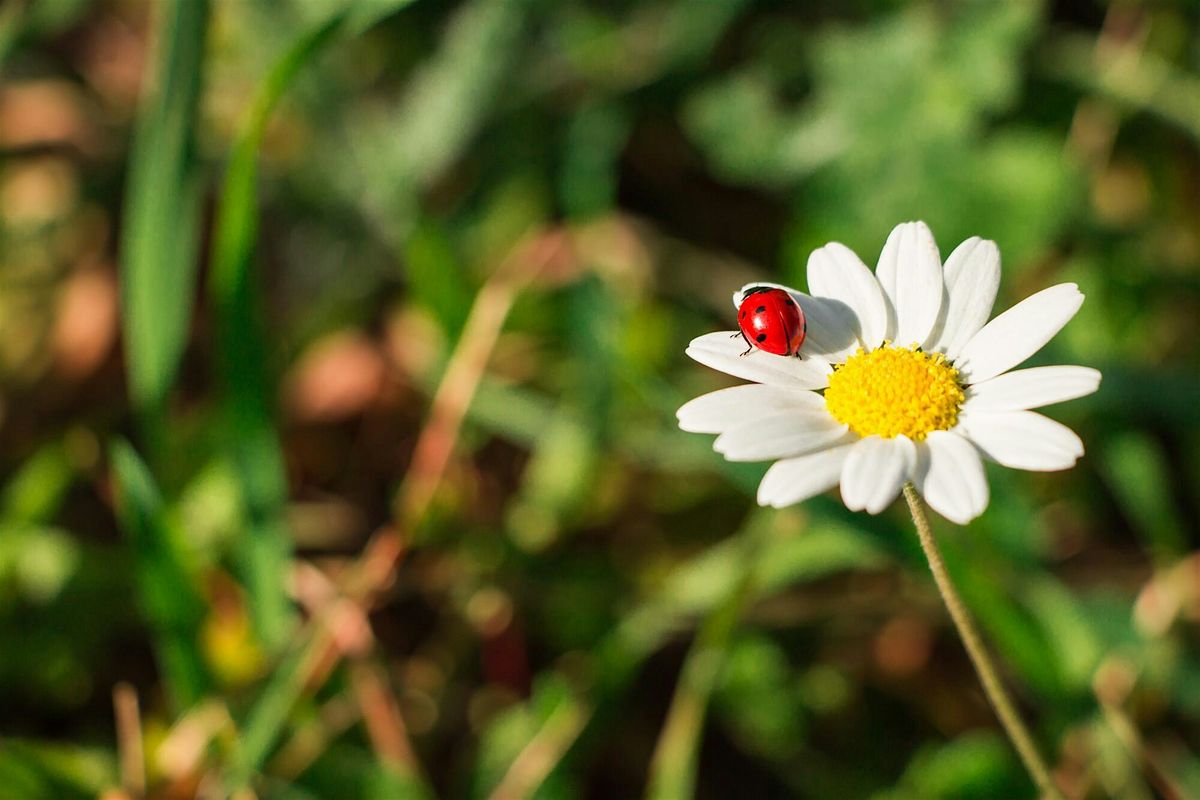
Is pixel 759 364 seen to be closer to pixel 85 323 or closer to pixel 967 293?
pixel 967 293

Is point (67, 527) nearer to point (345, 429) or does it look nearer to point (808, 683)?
point (345, 429)

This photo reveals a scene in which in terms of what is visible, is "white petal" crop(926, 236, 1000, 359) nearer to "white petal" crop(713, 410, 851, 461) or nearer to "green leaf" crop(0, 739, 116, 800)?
"white petal" crop(713, 410, 851, 461)

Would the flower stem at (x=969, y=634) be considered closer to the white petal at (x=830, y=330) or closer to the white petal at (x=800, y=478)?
the white petal at (x=800, y=478)

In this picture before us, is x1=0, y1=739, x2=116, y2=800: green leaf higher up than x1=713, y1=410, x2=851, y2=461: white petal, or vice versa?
x1=713, y1=410, x2=851, y2=461: white petal

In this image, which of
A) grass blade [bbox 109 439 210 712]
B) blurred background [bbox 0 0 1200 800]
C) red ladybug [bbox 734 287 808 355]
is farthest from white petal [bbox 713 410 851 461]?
grass blade [bbox 109 439 210 712]

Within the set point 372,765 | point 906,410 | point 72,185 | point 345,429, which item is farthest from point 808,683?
point 72,185

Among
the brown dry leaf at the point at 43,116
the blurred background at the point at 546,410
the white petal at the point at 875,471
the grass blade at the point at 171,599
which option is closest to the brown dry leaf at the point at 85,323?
the blurred background at the point at 546,410

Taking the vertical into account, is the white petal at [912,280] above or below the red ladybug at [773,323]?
above
